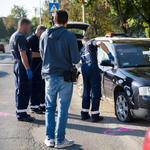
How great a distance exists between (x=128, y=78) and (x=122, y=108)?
64 centimetres

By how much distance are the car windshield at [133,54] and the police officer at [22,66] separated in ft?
6.63

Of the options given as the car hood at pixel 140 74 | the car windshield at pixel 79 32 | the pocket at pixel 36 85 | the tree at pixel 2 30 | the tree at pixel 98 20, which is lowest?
the pocket at pixel 36 85

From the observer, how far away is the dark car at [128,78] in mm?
4184

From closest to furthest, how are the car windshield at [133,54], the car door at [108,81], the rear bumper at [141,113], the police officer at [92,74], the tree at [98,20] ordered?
the rear bumper at [141,113]
the police officer at [92,74]
the car door at [108,81]
the car windshield at [133,54]
the tree at [98,20]

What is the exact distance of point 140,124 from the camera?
180 inches

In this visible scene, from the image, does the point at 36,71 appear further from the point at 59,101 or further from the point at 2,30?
the point at 2,30

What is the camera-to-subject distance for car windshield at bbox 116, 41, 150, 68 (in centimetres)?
521

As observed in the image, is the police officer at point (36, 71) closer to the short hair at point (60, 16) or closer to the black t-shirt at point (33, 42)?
the black t-shirt at point (33, 42)

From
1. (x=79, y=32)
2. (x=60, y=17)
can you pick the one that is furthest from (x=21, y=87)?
(x=79, y=32)

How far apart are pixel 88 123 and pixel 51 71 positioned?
1.71 m

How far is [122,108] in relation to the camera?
15.4 ft

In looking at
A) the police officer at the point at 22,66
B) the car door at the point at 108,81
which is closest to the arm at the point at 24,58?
the police officer at the point at 22,66

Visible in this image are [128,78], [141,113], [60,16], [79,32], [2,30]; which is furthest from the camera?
[2,30]

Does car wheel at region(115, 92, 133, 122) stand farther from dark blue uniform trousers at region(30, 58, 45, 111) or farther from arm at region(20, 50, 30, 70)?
arm at region(20, 50, 30, 70)
